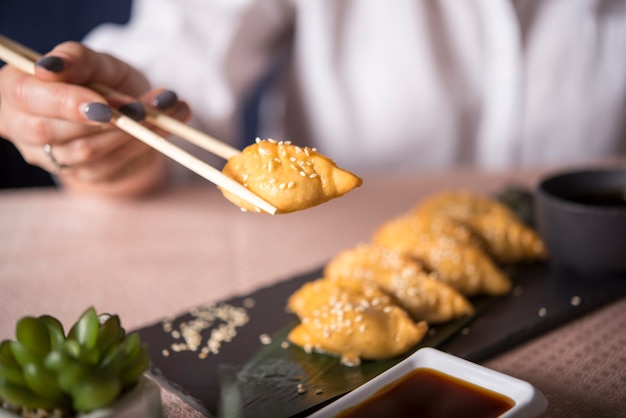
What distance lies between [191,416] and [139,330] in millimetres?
220

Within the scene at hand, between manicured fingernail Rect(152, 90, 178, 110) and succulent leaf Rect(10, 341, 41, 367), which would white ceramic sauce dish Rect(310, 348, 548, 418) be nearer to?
succulent leaf Rect(10, 341, 41, 367)

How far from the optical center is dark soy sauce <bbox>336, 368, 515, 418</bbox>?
66 centimetres

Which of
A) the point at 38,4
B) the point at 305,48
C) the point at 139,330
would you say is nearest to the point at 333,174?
the point at 139,330

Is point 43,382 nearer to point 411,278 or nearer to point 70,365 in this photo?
point 70,365

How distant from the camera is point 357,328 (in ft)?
2.79

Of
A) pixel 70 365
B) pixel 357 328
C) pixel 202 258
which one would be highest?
pixel 70 365

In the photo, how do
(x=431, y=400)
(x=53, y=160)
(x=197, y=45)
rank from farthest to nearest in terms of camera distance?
(x=197, y=45)
(x=53, y=160)
(x=431, y=400)

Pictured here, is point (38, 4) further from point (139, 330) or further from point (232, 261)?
point (139, 330)

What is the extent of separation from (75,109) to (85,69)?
0.09m

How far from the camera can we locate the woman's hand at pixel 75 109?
853 mm

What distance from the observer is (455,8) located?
173 centimetres

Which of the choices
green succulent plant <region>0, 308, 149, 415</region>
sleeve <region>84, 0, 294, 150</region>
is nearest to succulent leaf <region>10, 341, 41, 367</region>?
green succulent plant <region>0, 308, 149, 415</region>

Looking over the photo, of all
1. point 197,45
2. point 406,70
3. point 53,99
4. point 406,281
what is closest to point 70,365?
point 53,99

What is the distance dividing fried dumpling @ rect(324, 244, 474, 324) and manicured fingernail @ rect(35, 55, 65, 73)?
17.7 inches
